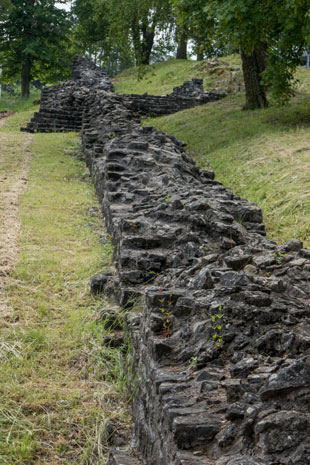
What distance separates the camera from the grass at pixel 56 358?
2803 millimetres

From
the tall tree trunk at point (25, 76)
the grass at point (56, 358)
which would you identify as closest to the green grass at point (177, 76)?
the tall tree trunk at point (25, 76)

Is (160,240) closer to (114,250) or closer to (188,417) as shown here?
(114,250)

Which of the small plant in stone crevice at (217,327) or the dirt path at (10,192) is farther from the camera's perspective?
the dirt path at (10,192)

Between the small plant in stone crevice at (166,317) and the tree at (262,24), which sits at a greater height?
the tree at (262,24)

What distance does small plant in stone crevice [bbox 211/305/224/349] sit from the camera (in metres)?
2.57

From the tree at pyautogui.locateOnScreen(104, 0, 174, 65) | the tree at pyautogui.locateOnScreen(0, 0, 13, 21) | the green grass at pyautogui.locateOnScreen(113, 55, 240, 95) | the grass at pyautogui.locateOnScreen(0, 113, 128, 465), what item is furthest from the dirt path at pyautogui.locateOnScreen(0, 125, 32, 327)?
the tree at pyautogui.locateOnScreen(0, 0, 13, 21)

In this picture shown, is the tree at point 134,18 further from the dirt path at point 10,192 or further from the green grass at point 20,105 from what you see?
the green grass at point 20,105

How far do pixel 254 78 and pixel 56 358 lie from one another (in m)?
12.5

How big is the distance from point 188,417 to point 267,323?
2.45 feet

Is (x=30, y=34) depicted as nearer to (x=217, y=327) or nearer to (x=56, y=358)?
(x=56, y=358)

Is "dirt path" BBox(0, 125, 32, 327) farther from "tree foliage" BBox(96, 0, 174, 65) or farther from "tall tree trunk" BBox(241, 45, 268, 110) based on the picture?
"tall tree trunk" BBox(241, 45, 268, 110)

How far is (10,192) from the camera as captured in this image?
8.40 m

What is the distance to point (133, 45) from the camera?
51.3 ft

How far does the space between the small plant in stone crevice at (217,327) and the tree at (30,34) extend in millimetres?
26060
